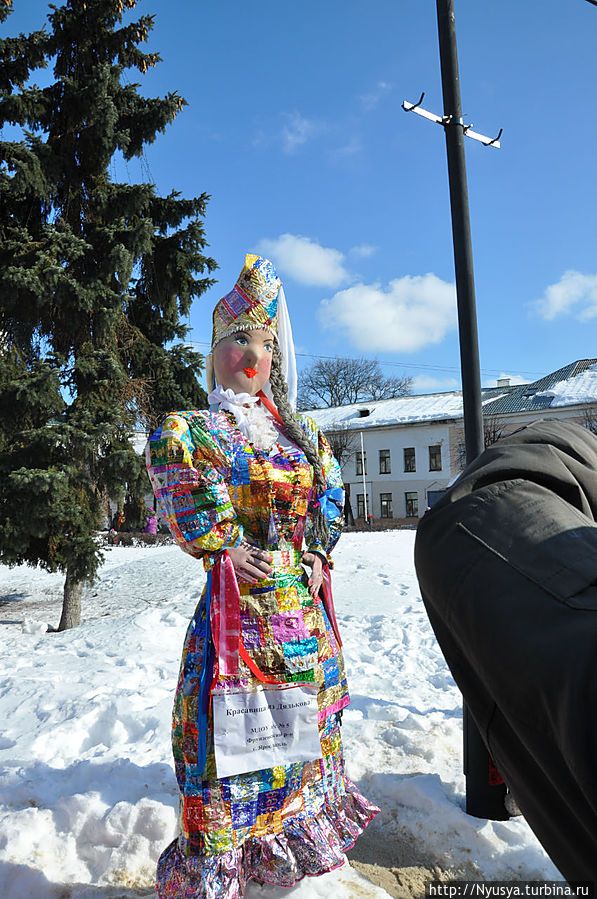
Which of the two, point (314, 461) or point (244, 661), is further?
point (314, 461)

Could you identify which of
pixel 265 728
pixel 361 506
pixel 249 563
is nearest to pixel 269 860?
pixel 265 728

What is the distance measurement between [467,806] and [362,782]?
0.59m

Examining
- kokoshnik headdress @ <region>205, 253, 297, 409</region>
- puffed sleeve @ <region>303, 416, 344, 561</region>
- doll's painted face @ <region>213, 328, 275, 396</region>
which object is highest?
kokoshnik headdress @ <region>205, 253, 297, 409</region>

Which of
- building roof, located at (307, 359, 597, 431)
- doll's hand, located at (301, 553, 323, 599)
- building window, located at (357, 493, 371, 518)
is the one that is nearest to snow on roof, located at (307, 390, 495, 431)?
building roof, located at (307, 359, 597, 431)

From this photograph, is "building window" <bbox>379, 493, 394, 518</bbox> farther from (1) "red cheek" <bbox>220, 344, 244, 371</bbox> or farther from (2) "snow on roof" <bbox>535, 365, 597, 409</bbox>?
(1) "red cheek" <bbox>220, 344, 244, 371</bbox>

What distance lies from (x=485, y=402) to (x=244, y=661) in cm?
4155

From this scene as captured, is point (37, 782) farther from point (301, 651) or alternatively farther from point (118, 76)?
point (118, 76)

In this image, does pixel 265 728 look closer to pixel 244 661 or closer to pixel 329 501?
pixel 244 661

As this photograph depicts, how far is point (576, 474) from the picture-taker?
0.85 meters

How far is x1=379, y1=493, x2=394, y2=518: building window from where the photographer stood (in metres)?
44.5

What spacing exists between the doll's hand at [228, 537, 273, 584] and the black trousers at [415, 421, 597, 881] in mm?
1520

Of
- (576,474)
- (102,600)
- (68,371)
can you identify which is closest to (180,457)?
(576,474)

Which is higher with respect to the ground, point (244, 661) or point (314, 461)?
point (314, 461)

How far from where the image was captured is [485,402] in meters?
41.6
